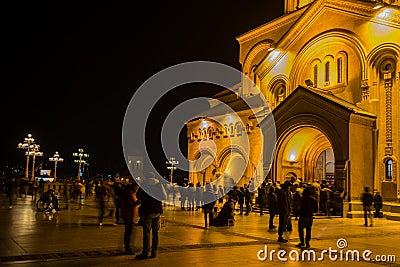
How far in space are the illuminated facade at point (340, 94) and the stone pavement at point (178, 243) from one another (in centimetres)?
690

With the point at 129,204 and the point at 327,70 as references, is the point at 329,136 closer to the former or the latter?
the point at 327,70

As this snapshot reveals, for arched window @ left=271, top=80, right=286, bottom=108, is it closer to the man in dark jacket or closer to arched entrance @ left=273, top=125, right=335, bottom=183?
arched entrance @ left=273, top=125, right=335, bottom=183

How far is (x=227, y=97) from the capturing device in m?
45.4

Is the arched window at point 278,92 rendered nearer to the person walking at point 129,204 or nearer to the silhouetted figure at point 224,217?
the silhouetted figure at point 224,217

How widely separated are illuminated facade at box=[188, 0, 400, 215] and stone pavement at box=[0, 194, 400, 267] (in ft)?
22.6

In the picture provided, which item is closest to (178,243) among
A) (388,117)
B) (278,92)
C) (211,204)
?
(211,204)

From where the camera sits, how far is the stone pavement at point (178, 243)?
1060cm

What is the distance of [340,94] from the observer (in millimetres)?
30422

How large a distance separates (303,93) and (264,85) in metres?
9.53

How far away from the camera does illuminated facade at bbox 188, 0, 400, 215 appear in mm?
26250

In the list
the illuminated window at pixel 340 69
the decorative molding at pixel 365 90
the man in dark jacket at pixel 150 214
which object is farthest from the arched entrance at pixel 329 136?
the man in dark jacket at pixel 150 214

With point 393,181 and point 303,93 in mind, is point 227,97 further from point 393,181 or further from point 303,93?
point 393,181

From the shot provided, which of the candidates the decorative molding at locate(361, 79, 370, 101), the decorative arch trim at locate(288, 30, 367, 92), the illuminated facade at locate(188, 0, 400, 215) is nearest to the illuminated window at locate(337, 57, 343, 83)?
the illuminated facade at locate(188, 0, 400, 215)

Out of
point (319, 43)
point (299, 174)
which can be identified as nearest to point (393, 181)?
point (299, 174)
